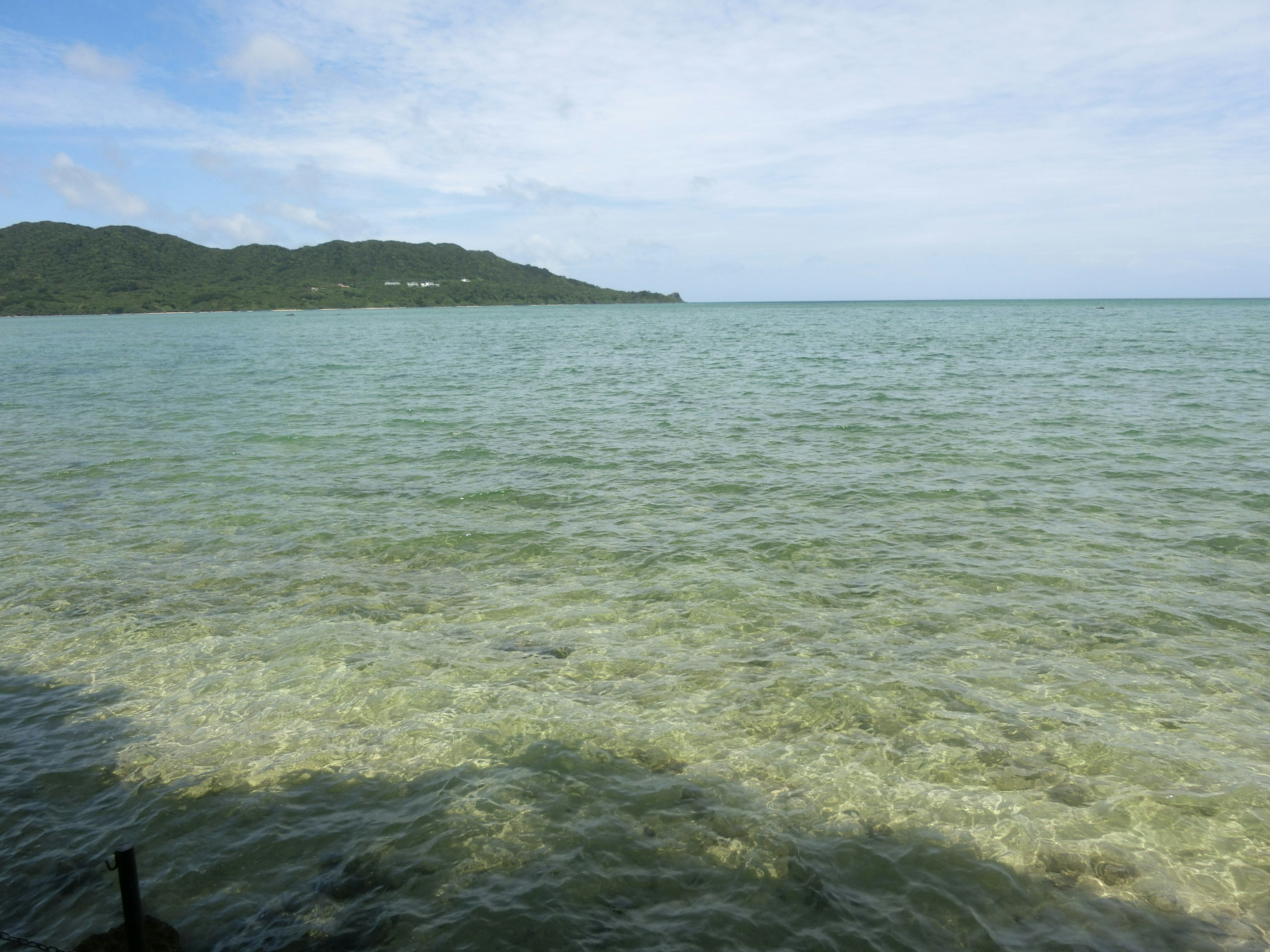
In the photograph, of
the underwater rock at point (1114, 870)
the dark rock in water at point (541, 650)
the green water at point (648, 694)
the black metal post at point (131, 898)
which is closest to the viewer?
the black metal post at point (131, 898)

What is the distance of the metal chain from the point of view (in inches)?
153

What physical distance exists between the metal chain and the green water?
24 cm

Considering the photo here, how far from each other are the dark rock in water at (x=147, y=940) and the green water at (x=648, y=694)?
0.27m

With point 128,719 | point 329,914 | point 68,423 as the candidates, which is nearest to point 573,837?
point 329,914

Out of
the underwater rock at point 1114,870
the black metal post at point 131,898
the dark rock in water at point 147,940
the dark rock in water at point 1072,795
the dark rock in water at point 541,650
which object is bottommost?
the dark rock in water at point 541,650

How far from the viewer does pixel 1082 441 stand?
68.7 ft

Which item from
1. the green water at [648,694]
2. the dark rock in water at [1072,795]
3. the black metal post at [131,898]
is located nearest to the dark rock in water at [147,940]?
the green water at [648,694]

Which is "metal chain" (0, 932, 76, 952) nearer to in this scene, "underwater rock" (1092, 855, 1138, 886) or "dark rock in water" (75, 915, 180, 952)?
"dark rock in water" (75, 915, 180, 952)

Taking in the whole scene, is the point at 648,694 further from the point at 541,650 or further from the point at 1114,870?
the point at 1114,870

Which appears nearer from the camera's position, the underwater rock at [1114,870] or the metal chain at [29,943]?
the metal chain at [29,943]

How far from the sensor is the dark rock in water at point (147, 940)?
178 inches

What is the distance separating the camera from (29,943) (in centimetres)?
366

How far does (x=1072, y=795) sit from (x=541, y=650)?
5.76 meters

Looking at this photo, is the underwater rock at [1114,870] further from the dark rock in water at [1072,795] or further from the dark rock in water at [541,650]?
the dark rock in water at [541,650]
